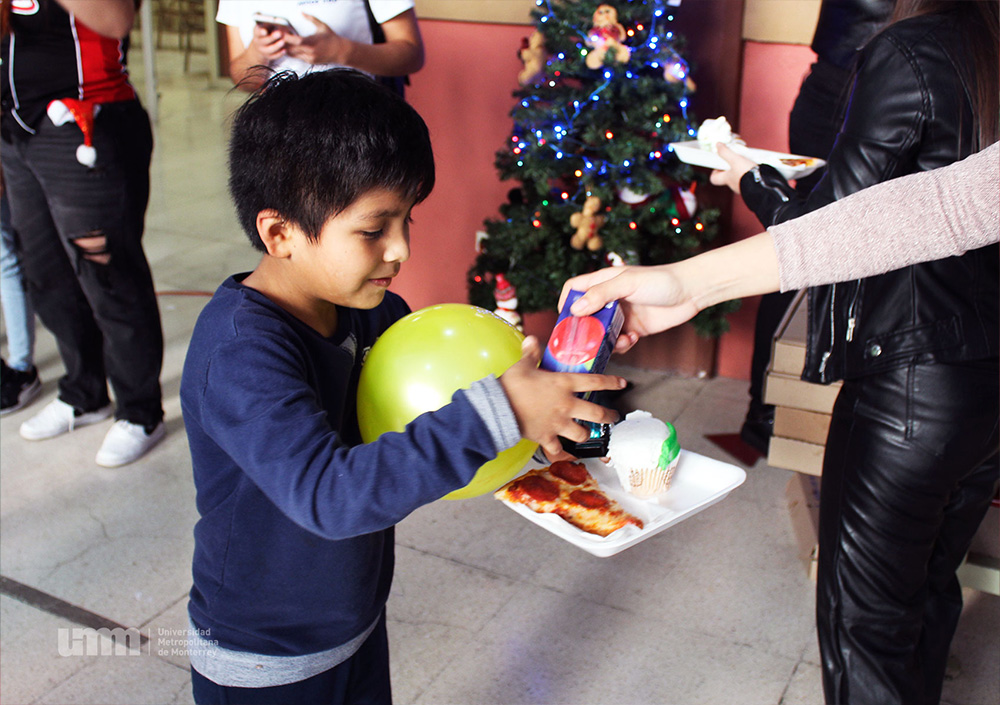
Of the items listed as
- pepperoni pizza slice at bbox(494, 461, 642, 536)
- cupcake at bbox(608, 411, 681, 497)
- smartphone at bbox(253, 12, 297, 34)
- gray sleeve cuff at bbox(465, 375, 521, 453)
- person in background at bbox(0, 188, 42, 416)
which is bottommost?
person in background at bbox(0, 188, 42, 416)

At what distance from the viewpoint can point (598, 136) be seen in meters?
2.89

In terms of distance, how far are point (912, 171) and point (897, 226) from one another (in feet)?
0.95

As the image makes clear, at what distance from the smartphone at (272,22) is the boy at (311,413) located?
1250 millimetres

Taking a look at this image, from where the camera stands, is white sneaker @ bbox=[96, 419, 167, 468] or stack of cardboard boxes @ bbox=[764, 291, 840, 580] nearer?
stack of cardboard boxes @ bbox=[764, 291, 840, 580]

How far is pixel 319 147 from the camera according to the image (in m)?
1.09

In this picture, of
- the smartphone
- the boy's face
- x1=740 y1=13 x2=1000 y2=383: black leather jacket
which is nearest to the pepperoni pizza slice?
the boy's face

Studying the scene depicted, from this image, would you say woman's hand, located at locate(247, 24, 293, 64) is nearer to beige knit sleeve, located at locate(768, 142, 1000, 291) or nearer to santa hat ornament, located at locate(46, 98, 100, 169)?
santa hat ornament, located at locate(46, 98, 100, 169)

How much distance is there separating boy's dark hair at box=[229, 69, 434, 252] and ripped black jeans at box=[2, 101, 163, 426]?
1743 mm

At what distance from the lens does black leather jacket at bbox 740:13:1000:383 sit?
1.43 m

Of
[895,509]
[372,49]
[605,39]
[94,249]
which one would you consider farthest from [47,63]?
[895,509]

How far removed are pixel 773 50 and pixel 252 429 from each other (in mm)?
2793

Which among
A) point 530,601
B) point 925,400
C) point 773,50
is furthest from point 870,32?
point 530,601

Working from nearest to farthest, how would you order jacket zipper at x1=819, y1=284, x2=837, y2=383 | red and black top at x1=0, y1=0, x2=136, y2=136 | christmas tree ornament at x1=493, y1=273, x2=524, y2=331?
jacket zipper at x1=819, y1=284, x2=837, y2=383
red and black top at x1=0, y1=0, x2=136, y2=136
christmas tree ornament at x1=493, y1=273, x2=524, y2=331

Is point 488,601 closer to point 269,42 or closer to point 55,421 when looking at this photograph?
point 269,42
